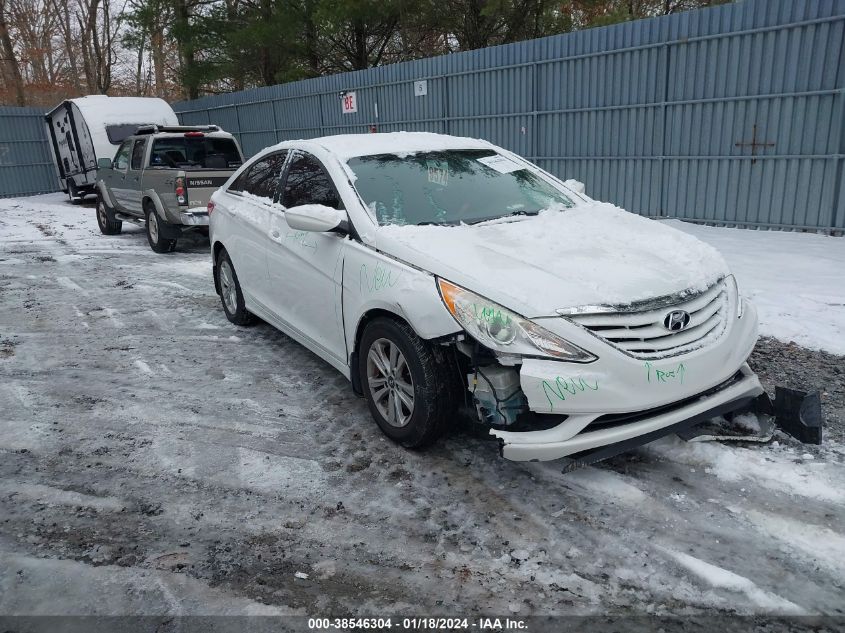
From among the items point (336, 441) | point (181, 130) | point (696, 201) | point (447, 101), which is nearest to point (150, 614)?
point (336, 441)

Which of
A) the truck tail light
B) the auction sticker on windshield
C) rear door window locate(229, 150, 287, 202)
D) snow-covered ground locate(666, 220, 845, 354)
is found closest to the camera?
the auction sticker on windshield

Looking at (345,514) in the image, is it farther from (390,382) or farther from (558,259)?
(558,259)

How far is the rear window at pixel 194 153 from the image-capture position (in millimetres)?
10719

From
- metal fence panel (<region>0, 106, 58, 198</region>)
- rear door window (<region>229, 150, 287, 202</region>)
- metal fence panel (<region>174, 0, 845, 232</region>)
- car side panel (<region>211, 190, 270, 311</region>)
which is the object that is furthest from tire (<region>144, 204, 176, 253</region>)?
metal fence panel (<region>0, 106, 58, 198</region>)

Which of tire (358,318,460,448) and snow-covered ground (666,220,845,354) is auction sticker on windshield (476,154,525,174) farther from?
snow-covered ground (666,220,845,354)

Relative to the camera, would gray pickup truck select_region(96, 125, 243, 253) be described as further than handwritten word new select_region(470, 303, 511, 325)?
Yes

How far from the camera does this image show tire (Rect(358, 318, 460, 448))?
11.0 feet

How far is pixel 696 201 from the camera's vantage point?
9.76m

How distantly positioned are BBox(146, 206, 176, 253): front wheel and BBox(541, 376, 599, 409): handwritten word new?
8.78m

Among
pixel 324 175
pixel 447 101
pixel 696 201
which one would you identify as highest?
pixel 447 101

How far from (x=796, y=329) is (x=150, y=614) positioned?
16.6 ft

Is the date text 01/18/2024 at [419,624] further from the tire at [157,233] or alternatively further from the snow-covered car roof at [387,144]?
the tire at [157,233]

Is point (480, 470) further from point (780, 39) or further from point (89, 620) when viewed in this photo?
point (780, 39)

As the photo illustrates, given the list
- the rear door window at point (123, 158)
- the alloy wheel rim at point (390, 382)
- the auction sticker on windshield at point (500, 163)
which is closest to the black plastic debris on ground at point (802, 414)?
the alloy wheel rim at point (390, 382)
